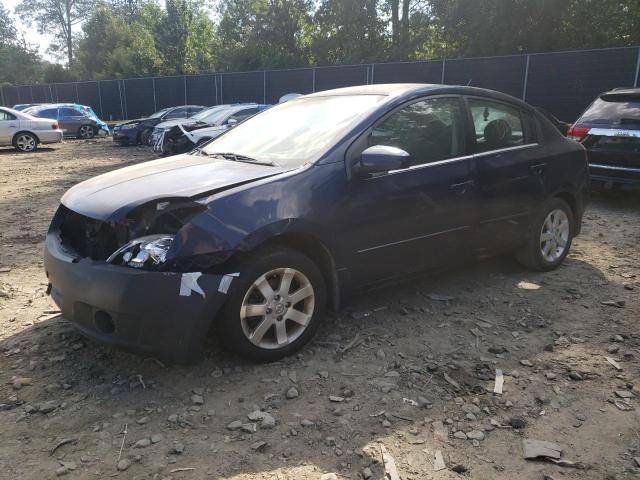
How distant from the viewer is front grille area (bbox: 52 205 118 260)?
3180mm

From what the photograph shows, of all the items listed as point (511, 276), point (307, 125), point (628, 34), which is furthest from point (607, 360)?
point (628, 34)

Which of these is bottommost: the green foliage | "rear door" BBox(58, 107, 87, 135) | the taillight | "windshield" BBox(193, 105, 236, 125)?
"rear door" BBox(58, 107, 87, 135)

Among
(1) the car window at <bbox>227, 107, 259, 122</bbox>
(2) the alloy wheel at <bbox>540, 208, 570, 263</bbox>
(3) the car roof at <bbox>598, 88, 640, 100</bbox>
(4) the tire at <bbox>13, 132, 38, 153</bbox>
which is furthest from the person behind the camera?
(4) the tire at <bbox>13, 132, 38, 153</bbox>

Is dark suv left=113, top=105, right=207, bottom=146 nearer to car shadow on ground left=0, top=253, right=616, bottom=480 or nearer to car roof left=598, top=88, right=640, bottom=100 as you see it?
car roof left=598, top=88, right=640, bottom=100

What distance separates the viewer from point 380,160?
11.4ft

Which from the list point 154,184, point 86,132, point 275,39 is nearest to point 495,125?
point 154,184

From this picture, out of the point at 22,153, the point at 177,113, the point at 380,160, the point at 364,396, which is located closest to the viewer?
the point at 364,396

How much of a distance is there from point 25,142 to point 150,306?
55.2ft

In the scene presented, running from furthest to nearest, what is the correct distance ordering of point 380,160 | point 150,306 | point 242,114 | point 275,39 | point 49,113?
point 275,39 < point 49,113 < point 242,114 < point 380,160 < point 150,306

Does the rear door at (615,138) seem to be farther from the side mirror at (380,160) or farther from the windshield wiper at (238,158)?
the windshield wiper at (238,158)

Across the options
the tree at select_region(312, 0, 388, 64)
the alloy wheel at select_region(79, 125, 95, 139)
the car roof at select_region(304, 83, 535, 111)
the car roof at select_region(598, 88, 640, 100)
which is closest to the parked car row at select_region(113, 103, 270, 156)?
the car roof at select_region(304, 83, 535, 111)

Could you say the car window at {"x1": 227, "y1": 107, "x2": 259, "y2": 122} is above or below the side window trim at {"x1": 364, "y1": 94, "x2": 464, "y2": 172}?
below

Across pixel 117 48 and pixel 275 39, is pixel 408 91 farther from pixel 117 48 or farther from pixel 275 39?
pixel 117 48

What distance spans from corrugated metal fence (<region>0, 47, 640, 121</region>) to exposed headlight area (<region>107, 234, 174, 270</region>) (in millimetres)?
7236
